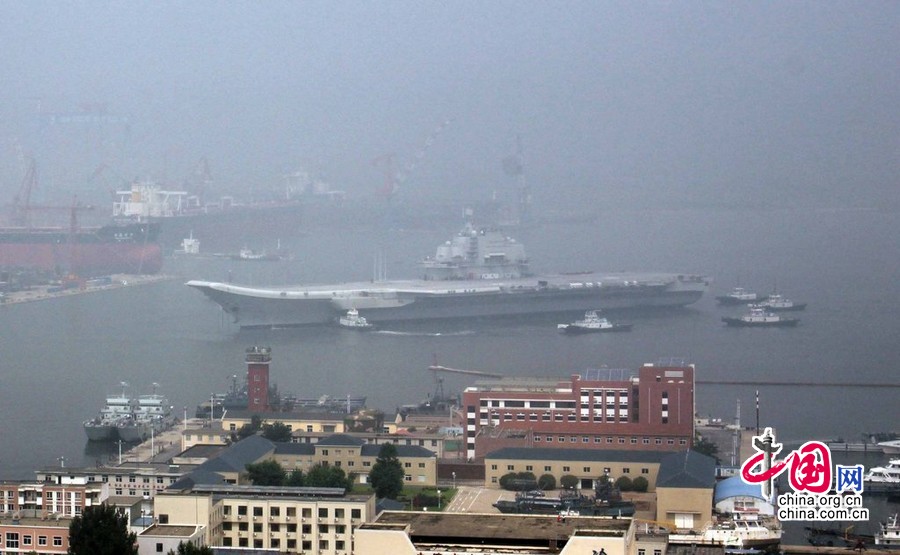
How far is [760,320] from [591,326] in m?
1.72

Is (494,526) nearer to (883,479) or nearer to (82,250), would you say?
(883,479)

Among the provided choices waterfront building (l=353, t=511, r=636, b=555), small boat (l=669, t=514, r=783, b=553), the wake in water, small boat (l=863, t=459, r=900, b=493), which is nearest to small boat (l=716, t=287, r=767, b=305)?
the wake in water

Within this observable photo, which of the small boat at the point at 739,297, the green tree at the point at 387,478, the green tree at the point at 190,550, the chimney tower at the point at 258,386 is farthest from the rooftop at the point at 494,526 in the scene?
the small boat at the point at 739,297

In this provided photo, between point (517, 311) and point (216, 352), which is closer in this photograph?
point (216, 352)

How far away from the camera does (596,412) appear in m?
9.80

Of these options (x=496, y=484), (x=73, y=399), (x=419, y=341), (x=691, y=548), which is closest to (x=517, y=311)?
(x=419, y=341)

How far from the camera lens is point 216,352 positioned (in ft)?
50.0

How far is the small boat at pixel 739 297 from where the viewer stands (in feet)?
59.7

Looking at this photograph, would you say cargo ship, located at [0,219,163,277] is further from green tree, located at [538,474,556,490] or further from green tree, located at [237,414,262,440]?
green tree, located at [538,474,556,490]

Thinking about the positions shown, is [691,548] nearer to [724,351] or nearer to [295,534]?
[295,534]

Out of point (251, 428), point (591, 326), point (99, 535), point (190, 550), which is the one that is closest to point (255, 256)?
point (591, 326)

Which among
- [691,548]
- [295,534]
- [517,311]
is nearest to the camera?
[691,548]

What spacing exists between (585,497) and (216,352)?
7641 millimetres

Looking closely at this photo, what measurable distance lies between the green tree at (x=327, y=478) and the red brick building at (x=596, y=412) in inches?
58.1
